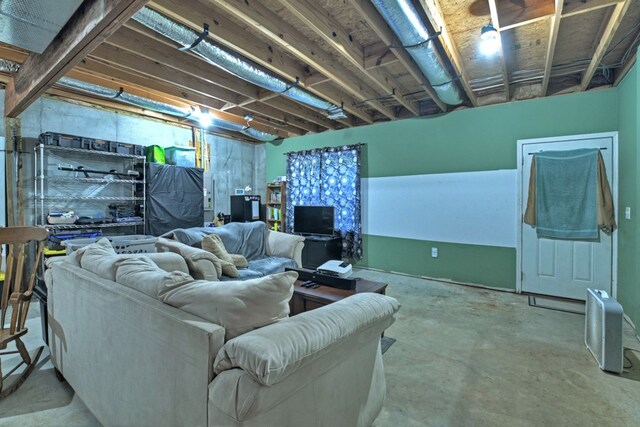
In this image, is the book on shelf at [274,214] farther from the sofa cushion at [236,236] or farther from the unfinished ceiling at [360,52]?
the unfinished ceiling at [360,52]

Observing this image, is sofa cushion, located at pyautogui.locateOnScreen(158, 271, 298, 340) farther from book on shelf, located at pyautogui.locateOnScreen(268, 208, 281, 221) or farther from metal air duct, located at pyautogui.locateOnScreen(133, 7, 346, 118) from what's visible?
book on shelf, located at pyautogui.locateOnScreen(268, 208, 281, 221)

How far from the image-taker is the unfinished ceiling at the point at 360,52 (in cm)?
238

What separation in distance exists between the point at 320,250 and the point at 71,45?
388 cm

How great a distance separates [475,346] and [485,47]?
106 inches

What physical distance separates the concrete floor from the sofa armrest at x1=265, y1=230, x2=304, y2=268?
62.1 inches

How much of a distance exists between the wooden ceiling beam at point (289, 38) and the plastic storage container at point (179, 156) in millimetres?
2957

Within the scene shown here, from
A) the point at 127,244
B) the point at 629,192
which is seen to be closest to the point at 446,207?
the point at 629,192

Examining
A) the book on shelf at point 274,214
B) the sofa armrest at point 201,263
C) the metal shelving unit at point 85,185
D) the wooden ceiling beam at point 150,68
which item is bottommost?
the sofa armrest at point 201,263

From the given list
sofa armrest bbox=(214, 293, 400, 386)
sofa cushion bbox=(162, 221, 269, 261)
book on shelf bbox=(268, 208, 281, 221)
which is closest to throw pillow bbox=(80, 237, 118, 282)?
sofa armrest bbox=(214, 293, 400, 386)

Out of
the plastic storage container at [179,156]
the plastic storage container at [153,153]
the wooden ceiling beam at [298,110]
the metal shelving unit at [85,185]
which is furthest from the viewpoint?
the plastic storage container at [179,156]

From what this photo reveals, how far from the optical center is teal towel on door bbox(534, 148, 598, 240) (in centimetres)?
366

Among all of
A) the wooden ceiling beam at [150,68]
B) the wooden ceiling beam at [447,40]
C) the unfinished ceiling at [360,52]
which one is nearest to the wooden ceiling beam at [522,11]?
the unfinished ceiling at [360,52]

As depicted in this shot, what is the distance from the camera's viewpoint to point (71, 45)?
228 cm

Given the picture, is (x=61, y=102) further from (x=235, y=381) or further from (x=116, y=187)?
(x=235, y=381)
